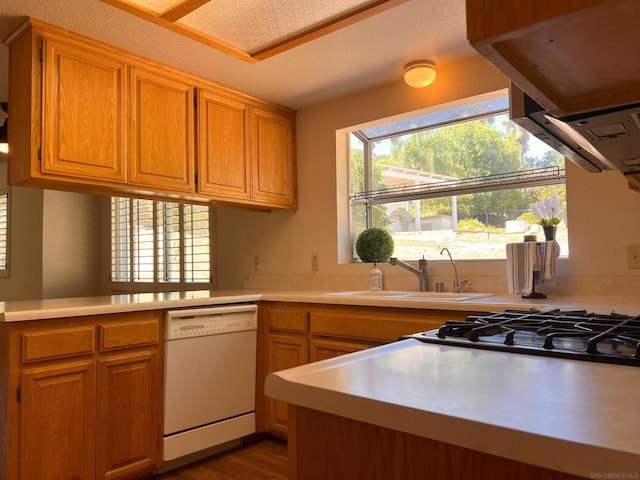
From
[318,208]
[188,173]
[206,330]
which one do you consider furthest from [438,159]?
[206,330]

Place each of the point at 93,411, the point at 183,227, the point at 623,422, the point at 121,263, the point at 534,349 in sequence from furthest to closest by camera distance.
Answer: the point at 121,263 < the point at 183,227 < the point at 93,411 < the point at 534,349 < the point at 623,422

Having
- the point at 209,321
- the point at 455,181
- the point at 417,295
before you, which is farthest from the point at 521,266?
the point at 209,321

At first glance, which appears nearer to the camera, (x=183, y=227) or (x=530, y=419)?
(x=530, y=419)

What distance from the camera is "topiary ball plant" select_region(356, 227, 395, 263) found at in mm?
3174

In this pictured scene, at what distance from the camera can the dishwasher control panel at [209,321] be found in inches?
99.7

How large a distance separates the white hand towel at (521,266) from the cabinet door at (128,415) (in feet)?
6.00

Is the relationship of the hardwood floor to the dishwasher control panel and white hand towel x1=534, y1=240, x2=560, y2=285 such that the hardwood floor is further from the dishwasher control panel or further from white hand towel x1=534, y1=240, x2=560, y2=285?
white hand towel x1=534, y1=240, x2=560, y2=285

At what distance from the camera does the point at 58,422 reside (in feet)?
6.98

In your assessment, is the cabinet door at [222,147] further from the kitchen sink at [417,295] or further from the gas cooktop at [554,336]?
the gas cooktop at [554,336]

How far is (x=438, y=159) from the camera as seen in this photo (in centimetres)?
318

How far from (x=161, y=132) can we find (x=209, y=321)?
1124mm

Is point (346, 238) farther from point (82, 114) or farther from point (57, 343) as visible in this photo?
point (57, 343)

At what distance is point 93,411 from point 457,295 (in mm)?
1893

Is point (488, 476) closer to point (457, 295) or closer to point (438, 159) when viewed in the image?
point (457, 295)
